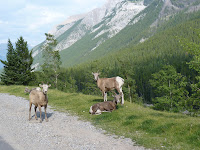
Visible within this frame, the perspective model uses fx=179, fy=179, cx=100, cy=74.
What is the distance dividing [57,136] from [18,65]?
35101mm

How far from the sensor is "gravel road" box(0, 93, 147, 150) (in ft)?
26.9

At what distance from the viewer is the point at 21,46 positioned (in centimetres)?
4153

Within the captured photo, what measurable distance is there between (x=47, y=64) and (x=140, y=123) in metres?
37.6

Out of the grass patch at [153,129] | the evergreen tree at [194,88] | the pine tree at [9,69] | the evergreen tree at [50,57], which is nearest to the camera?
the grass patch at [153,129]

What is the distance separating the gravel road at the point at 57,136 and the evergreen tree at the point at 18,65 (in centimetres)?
2950

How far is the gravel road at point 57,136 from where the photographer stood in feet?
26.9

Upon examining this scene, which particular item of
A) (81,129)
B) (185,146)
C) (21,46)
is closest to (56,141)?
(81,129)

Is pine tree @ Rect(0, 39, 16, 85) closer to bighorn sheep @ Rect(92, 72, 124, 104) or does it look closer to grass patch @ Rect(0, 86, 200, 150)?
bighorn sheep @ Rect(92, 72, 124, 104)

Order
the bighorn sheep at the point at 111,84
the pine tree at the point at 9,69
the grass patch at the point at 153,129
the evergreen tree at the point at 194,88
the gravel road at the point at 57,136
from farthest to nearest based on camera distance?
the pine tree at the point at 9,69 < the bighorn sheep at the point at 111,84 < the evergreen tree at the point at 194,88 < the gravel road at the point at 57,136 < the grass patch at the point at 153,129

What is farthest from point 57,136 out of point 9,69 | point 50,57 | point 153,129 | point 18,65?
point 50,57

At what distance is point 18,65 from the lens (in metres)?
40.3

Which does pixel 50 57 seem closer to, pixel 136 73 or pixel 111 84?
pixel 111 84

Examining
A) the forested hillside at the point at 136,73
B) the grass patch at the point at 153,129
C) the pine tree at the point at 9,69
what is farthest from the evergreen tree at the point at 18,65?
the grass patch at the point at 153,129

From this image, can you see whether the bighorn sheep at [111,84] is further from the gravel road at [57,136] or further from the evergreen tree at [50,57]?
the evergreen tree at [50,57]
